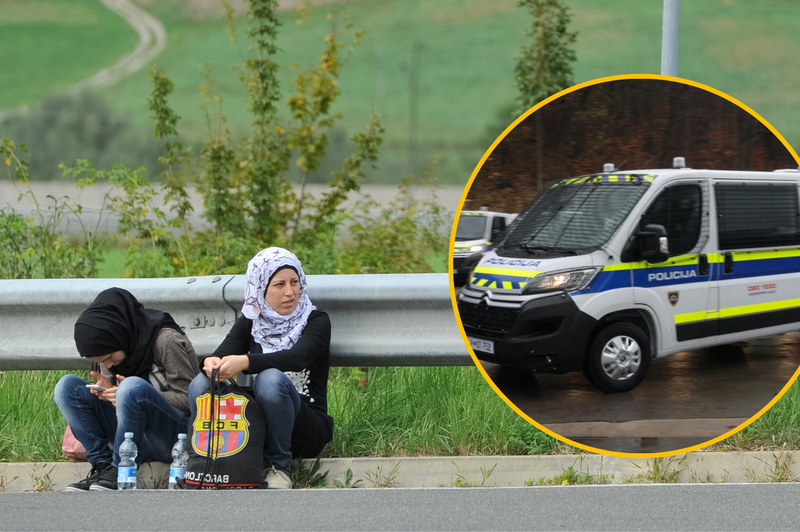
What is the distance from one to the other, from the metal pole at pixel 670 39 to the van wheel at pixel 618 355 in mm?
3700

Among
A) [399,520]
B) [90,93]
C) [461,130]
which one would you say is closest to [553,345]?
[399,520]

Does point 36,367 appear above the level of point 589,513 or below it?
above

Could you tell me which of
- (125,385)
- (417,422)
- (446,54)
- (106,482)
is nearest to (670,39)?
(417,422)

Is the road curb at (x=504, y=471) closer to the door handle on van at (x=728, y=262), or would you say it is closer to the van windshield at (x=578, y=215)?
the door handle on van at (x=728, y=262)

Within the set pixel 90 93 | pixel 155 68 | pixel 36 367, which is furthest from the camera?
pixel 90 93

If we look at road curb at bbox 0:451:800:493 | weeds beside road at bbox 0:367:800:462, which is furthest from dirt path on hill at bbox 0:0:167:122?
road curb at bbox 0:451:800:493

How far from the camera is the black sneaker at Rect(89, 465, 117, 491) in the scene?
4.49 meters

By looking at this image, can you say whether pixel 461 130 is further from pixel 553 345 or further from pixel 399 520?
pixel 553 345

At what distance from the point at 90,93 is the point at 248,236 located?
4.88 meters

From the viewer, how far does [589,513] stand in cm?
387

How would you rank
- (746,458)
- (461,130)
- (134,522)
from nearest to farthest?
(134,522), (746,458), (461,130)

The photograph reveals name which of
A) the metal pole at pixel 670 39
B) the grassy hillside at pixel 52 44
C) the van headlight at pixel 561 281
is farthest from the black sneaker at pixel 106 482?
the grassy hillside at pixel 52 44

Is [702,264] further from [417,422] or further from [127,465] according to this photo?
[127,465]

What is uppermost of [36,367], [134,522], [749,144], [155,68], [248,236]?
[155,68]
